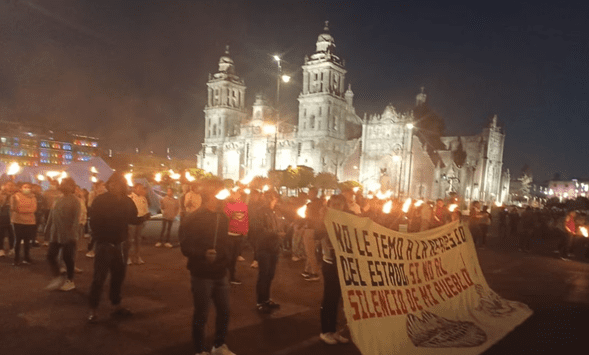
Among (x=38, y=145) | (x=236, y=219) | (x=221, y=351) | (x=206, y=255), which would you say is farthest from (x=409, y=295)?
(x=38, y=145)

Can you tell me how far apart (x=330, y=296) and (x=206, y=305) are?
1867mm

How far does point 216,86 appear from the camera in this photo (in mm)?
85875

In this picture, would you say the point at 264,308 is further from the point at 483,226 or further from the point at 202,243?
the point at 483,226

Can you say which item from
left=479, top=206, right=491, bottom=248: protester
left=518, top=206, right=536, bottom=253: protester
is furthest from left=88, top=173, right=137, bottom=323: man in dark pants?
left=518, top=206, right=536, bottom=253: protester

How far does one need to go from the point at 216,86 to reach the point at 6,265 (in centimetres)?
8041

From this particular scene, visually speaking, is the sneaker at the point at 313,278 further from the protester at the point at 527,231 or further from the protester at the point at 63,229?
the protester at the point at 527,231

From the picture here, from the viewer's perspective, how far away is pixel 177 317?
644 cm

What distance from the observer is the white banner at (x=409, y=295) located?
16.5 feet

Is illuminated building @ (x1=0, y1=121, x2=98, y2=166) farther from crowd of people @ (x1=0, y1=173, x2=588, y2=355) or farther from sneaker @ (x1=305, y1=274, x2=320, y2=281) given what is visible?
sneaker @ (x1=305, y1=274, x2=320, y2=281)

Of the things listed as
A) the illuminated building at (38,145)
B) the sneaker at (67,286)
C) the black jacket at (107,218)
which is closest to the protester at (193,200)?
the sneaker at (67,286)

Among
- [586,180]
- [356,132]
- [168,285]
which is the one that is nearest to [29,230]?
[168,285]

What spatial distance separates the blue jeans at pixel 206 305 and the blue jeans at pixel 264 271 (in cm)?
209

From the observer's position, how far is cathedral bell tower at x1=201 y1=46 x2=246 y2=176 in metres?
84.9

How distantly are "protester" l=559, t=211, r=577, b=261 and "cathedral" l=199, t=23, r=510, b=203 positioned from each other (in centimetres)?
3580
